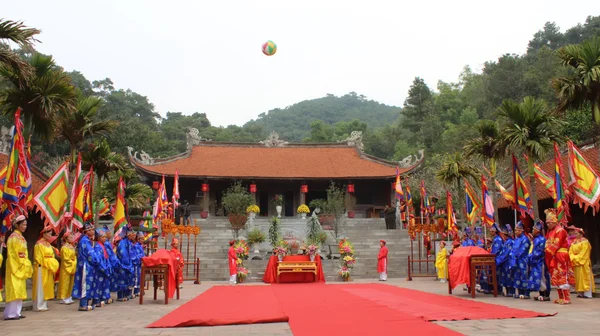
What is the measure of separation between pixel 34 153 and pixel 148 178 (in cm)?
1091

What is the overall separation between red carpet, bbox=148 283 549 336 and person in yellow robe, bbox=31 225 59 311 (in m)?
2.34

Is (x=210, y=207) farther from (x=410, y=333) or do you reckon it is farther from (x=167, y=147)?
(x=410, y=333)

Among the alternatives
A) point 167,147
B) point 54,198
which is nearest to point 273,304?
point 54,198

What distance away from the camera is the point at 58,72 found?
387 inches

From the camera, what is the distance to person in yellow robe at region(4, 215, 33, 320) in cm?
712

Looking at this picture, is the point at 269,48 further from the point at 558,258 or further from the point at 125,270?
the point at 558,258

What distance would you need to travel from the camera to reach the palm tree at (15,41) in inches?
320

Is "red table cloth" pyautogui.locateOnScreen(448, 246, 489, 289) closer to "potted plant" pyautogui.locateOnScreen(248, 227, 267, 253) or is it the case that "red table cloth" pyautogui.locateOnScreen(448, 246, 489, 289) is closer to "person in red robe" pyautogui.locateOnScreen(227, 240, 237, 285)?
"person in red robe" pyautogui.locateOnScreen(227, 240, 237, 285)

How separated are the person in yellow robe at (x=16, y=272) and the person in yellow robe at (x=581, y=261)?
347 inches

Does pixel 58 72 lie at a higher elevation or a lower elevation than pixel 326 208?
higher

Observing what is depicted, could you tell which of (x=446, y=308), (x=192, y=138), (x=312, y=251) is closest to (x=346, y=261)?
(x=312, y=251)

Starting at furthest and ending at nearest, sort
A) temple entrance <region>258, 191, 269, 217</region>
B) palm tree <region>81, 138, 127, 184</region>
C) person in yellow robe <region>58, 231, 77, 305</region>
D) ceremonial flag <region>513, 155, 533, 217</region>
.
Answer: temple entrance <region>258, 191, 269, 217</region>, palm tree <region>81, 138, 127, 184</region>, ceremonial flag <region>513, 155, 533, 217</region>, person in yellow robe <region>58, 231, 77, 305</region>

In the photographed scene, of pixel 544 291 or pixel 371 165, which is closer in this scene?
pixel 544 291

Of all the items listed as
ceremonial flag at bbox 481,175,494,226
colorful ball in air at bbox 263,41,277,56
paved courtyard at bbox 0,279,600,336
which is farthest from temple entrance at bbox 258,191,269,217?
paved courtyard at bbox 0,279,600,336
